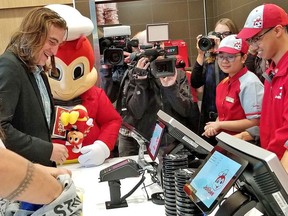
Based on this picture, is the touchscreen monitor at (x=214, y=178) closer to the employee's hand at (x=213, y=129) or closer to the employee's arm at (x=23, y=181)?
the employee's arm at (x=23, y=181)

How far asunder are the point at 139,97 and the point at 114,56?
15.6 inches

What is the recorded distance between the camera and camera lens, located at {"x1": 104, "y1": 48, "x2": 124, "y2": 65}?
230cm

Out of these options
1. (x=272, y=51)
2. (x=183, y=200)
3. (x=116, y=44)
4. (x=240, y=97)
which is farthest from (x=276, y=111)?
(x=116, y=44)

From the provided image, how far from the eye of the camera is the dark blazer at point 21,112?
1405mm

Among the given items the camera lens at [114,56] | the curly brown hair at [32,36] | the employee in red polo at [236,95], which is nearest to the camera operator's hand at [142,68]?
the camera lens at [114,56]

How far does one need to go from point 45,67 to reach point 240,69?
3.15ft

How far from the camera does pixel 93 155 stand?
6.56ft

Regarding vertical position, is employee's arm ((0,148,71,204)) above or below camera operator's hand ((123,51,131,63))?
below

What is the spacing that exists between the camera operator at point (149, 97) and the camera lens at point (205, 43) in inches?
9.2

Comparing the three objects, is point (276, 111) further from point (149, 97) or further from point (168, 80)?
point (149, 97)

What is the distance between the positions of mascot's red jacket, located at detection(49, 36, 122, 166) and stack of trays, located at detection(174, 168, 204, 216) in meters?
1.00

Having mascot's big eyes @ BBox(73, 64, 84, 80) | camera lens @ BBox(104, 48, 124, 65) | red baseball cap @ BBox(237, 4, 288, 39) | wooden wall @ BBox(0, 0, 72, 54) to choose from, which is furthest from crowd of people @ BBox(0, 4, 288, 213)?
wooden wall @ BBox(0, 0, 72, 54)

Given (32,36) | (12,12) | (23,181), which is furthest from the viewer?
(12,12)

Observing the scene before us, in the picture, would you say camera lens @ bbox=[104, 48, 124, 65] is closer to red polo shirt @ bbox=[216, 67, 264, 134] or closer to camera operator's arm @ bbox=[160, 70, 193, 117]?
camera operator's arm @ bbox=[160, 70, 193, 117]
